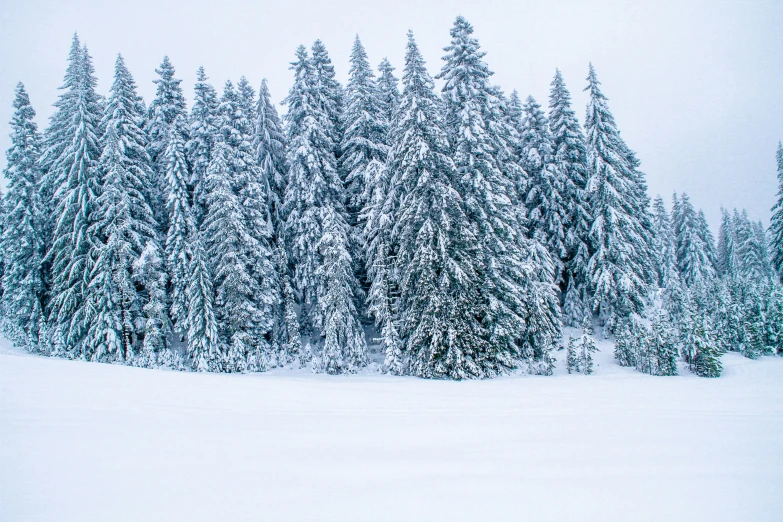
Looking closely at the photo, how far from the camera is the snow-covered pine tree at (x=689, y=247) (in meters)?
47.1

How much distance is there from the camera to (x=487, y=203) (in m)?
19.2

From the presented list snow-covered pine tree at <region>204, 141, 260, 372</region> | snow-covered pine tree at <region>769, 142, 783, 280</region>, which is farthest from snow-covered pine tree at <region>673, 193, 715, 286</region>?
snow-covered pine tree at <region>204, 141, 260, 372</region>

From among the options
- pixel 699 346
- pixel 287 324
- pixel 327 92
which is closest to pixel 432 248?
pixel 287 324

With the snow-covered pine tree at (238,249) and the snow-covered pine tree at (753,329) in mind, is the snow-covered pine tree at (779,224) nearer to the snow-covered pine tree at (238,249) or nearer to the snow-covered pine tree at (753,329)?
the snow-covered pine tree at (753,329)

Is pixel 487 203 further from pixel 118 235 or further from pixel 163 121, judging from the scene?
pixel 163 121

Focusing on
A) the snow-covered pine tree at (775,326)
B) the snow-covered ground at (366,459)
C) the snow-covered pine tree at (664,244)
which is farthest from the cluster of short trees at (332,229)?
the snow-covered pine tree at (664,244)

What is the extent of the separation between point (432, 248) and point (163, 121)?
2012 centimetres

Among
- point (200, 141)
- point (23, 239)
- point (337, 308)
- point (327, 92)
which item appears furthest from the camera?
point (327, 92)

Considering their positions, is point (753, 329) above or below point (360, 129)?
below

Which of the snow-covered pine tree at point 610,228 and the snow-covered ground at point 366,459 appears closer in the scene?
the snow-covered ground at point 366,459

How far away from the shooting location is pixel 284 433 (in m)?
5.16

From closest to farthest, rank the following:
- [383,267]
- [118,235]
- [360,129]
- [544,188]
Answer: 1. [383,267]
2. [118,235]
3. [360,129]
4. [544,188]

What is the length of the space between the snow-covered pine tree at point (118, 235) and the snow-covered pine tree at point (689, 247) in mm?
54748

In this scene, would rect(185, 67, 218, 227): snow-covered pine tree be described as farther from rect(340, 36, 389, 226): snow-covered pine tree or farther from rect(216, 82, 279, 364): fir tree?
rect(340, 36, 389, 226): snow-covered pine tree
